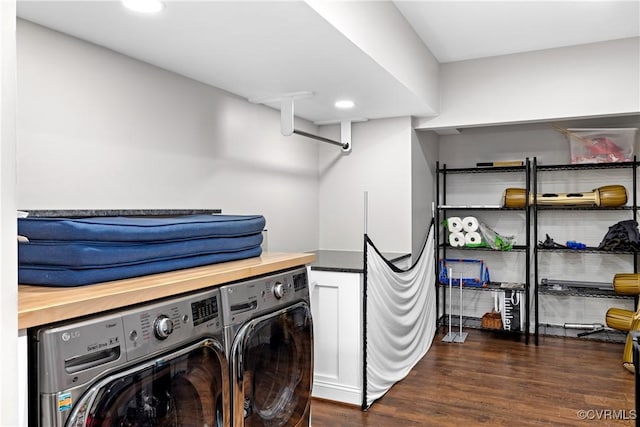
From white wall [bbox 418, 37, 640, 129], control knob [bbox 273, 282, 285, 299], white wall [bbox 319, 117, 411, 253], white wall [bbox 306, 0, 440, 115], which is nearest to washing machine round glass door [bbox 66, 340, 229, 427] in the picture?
control knob [bbox 273, 282, 285, 299]

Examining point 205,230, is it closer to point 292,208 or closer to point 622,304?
point 292,208

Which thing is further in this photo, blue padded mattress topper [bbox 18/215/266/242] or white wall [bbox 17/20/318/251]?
white wall [bbox 17/20/318/251]

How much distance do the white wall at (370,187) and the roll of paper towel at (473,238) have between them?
2.72 feet

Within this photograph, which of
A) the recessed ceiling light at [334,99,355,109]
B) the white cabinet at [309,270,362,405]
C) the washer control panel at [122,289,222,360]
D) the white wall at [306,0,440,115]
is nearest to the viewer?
the washer control panel at [122,289,222,360]

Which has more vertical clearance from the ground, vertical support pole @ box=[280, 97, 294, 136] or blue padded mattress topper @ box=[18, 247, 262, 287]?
vertical support pole @ box=[280, 97, 294, 136]

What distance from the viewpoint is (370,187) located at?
392cm

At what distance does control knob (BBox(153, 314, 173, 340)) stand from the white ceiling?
1.09m

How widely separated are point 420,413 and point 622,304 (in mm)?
2590

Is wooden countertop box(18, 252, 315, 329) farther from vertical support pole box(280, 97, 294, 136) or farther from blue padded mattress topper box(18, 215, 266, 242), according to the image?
vertical support pole box(280, 97, 294, 136)

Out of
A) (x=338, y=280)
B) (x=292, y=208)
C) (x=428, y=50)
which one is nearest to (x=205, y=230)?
(x=338, y=280)

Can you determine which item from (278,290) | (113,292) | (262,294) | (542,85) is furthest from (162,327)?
(542,85)

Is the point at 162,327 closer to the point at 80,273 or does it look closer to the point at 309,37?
the point at 80,273

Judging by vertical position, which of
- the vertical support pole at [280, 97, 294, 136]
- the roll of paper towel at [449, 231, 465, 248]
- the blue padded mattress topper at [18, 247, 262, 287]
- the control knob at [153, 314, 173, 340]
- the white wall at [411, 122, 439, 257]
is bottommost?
the control knob at [153, 314, 173, 340]

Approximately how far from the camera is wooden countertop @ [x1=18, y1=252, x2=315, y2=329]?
3.35 feet
